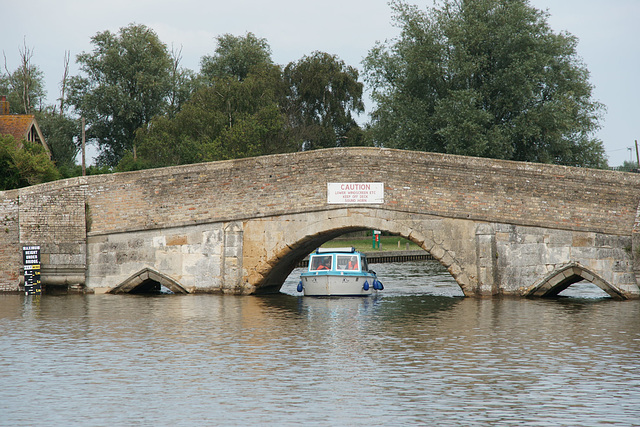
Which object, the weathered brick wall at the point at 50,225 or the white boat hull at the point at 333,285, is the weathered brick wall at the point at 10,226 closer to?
the weathered brick wall at the point at 50,225

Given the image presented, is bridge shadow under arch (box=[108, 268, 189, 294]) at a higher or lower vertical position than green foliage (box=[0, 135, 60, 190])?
lower

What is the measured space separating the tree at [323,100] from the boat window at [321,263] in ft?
101

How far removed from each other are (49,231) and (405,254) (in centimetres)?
2761

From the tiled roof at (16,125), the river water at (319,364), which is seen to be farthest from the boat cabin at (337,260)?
the tiled roof at (16,125)

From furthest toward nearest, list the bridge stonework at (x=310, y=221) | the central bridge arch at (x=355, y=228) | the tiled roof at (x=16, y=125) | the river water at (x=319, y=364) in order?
1. the tiled roof at (x=16, y=125)
2. the central bridge arch at (x=355, y=228)
3. the bridge stonework at (x=310, y=221)
4. the river water at (x=319, y=364)

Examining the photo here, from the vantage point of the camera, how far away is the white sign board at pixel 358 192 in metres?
23.3

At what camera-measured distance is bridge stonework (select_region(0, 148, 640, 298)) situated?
22484 mm

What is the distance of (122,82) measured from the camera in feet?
178

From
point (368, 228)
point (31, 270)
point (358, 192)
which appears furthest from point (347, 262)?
point (31, 270)

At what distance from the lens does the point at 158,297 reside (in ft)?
82.1

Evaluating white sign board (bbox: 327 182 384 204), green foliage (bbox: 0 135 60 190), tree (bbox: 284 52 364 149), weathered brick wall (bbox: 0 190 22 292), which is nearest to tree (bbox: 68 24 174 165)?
tree (bbox: 284 52 364 149)

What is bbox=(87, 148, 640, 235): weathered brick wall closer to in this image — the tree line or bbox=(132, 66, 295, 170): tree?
the tree line

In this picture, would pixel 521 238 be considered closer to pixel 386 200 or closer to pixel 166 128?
pixel 386 200

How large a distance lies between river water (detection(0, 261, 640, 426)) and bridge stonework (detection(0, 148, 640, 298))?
137cm
